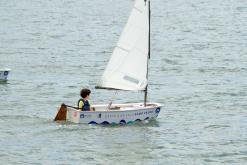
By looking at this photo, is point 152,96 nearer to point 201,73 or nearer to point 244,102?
point 244,102

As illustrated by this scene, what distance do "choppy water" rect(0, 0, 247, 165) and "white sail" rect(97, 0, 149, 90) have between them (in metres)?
2.82

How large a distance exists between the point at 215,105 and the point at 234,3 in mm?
85271

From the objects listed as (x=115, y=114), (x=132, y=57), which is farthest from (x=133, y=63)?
(x=115, y=114)

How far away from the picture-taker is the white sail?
5006 cm

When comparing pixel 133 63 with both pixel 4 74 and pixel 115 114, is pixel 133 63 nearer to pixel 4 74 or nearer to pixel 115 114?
pixel 115 114

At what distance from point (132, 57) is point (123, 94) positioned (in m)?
10.7

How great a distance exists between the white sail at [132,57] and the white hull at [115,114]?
1.59m

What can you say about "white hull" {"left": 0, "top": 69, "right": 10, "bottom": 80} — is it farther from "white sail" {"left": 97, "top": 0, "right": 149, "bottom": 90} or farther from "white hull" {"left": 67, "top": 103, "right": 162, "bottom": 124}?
"white hull" {"left": 67, "top": 103, "right": 162, "bottom": 124}

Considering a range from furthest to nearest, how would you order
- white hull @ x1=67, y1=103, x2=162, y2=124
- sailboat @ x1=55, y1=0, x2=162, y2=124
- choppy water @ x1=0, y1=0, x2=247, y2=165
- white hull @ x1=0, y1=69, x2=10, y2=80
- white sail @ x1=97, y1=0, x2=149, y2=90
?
1. white hull @ x1=0, y1=69, x2=10, y2=80
2. white sail @ x1=97, y1=0, x2=149, y2=90
3. sailboat @ x1=55, y1=0, x2=162, y2=124
4. white hull @ x1=67, y1=103, x2=162, y2=124
5. choppy water @ x1=0, y1=0, x2=247, y2=165

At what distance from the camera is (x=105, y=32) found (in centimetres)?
10275

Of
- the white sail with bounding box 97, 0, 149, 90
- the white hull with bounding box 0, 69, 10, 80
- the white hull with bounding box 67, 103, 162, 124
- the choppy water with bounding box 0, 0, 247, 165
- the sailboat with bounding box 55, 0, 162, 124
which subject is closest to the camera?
the choppy water with bounding box 0, 0, 247, 165

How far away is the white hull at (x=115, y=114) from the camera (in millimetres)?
47125

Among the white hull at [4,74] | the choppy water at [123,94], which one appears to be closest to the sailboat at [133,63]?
the choppy water at [123,94]

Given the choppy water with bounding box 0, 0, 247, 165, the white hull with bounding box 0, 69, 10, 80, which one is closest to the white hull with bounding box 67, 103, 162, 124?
the choppy water with bounding box 0, 0, 247, 165
